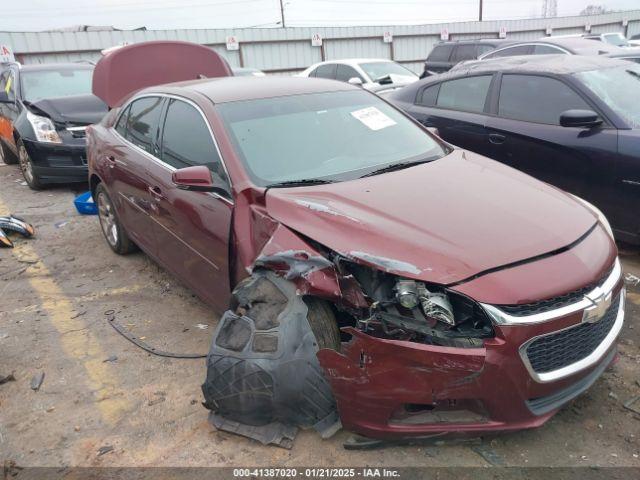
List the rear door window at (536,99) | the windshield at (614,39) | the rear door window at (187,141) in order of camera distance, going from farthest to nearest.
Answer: the windshield at (614,39), the rear door window at (536,99), the rear door window at (187,141)

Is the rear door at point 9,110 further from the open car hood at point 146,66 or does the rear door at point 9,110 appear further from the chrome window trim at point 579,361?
the chrome window trim at point 579,361

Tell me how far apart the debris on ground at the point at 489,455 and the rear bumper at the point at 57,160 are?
6.26 meters

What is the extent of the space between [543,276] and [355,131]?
65.6 inches

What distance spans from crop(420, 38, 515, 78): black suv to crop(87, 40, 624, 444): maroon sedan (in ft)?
31.1

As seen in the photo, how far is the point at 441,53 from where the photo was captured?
1332 cm

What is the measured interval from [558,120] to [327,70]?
25.6 feet

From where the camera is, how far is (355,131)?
11.0 ft

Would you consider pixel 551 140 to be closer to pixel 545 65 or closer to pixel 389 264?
pixel 545 65

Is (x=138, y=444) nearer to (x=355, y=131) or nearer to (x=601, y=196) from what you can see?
(x=355, y=131)

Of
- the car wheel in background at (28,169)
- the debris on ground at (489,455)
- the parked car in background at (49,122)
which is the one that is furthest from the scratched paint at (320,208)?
the car wheel in background at (28,169)

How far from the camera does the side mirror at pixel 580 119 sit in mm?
4027

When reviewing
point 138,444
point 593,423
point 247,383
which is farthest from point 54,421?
point 593,423

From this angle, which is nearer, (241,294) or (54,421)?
(241,294)

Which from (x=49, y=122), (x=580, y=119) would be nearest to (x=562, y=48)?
(x=580, y=119)
